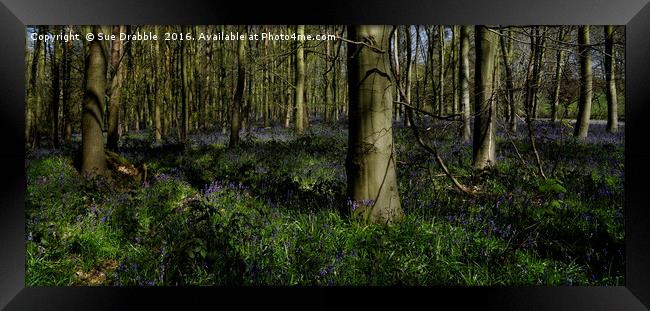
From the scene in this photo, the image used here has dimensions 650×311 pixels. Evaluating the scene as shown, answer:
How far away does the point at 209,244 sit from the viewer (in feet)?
14.3

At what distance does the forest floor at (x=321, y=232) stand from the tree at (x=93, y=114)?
415mm

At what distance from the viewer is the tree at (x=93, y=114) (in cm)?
664

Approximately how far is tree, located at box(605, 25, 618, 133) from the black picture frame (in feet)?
1.60

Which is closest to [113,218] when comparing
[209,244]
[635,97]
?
[209,244]

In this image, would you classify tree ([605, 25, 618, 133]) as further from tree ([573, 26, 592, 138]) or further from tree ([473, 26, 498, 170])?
tree ([473, 26, 498, 170])

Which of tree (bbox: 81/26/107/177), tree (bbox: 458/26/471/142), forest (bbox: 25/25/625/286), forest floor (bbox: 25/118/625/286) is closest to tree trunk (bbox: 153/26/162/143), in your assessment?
tree (bbox: 81/26/107/177)

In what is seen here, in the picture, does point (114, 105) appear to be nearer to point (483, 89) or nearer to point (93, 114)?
point (93, 114)

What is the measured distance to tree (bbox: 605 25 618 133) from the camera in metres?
4.64

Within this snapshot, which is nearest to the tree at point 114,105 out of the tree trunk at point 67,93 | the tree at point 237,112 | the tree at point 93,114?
the tree trunk at point 67,93

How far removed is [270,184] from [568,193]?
3.92m

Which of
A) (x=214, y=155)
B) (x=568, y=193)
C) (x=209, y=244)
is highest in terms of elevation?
(x=214, y=155)
